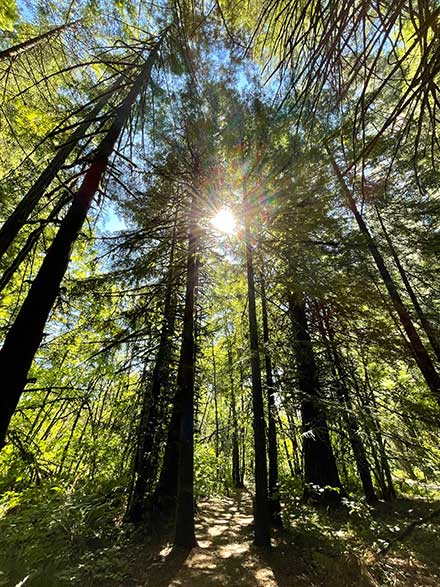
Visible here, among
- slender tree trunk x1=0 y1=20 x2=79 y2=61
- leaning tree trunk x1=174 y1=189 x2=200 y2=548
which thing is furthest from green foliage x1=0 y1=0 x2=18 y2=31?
leaning tree trunk x1=174 y1=189 x2=200 y2=548

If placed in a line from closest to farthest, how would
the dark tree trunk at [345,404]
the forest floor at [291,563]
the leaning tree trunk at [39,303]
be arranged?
1. the leaning tree trunk at [39,303]
2. the forest floor at [291,563]
3. the dark tree trunk at [345,404]

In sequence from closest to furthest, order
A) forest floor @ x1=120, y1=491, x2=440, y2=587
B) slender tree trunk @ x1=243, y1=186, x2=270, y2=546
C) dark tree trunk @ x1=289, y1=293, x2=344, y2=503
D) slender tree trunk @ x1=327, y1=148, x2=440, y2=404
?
forest floor @ x1=120, y1=491, x2=440, y2=587 → slender tree trunk @ x1=327, y1=148, x2=440, y2=404 → slender tree trunk @ x1=243, y1=186, x2=270, y2=546 → dark tree trunk @ x1=289, y1=293, x2=344, y2=503

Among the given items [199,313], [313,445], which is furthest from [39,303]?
[313,445]

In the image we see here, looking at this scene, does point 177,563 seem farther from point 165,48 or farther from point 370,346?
point 165,48

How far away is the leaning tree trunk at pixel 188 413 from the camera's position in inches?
181

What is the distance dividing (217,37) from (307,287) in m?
3.49

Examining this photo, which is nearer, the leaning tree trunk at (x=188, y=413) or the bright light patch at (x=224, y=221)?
the leaning tree trunk at (x=188, y=413)

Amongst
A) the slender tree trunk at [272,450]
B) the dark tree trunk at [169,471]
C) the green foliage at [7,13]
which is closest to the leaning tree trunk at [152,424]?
the dark tree trunk at [169,471]

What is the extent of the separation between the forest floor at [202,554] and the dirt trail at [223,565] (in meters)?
0.01

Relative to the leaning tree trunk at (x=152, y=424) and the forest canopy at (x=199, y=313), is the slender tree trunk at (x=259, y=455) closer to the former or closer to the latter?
the forest canopy at (x=199, y=313)

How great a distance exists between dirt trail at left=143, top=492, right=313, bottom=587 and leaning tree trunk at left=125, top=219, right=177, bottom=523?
1191 mm

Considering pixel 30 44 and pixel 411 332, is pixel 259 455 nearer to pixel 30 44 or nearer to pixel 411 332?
pixel 411 332

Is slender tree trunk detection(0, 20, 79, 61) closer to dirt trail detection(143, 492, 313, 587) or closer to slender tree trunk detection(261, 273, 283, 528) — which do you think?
slender tree trunk detection(261, 273, 283, 528)

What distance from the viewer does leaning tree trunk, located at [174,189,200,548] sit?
4.59m
